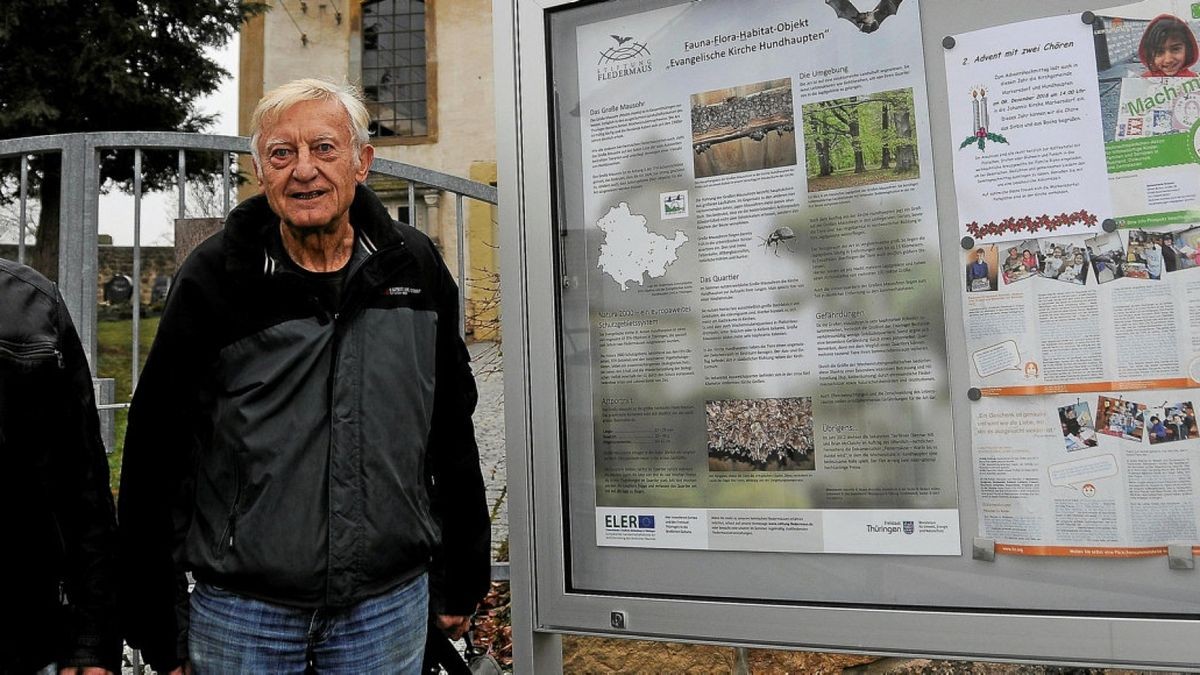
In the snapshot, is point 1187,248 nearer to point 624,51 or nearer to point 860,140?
point 860,140

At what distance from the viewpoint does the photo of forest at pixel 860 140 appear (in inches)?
76.2

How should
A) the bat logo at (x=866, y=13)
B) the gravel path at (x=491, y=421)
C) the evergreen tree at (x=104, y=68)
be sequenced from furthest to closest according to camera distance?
the evergreen tree at (x=104, y=68)
the gravel path at (x=491, y=421)
the bat logo at (x=866, y=13)

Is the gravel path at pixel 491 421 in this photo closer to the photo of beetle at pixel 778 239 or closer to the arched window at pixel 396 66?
the photo of beetle at pixel 778 239

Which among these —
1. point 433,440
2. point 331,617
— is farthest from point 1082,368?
point 331,617

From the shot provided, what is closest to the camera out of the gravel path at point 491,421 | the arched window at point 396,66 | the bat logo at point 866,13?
the bat logo at point 866,13

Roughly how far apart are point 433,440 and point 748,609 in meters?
0.83

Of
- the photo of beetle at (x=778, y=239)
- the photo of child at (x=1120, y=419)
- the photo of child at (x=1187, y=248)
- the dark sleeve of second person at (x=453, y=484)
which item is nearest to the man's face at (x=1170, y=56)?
the photo of child at (x=1187, y=248)

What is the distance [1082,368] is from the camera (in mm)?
1794

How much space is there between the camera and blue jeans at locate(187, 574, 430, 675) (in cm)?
190

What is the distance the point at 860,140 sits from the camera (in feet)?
6.43

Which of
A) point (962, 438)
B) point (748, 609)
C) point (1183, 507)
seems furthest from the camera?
point (748, 609)

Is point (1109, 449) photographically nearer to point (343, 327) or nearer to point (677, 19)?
point (677, 19)

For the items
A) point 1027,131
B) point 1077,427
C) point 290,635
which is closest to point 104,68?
point 290,635

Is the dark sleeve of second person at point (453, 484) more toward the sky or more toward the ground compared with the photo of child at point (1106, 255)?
more toward the ground
